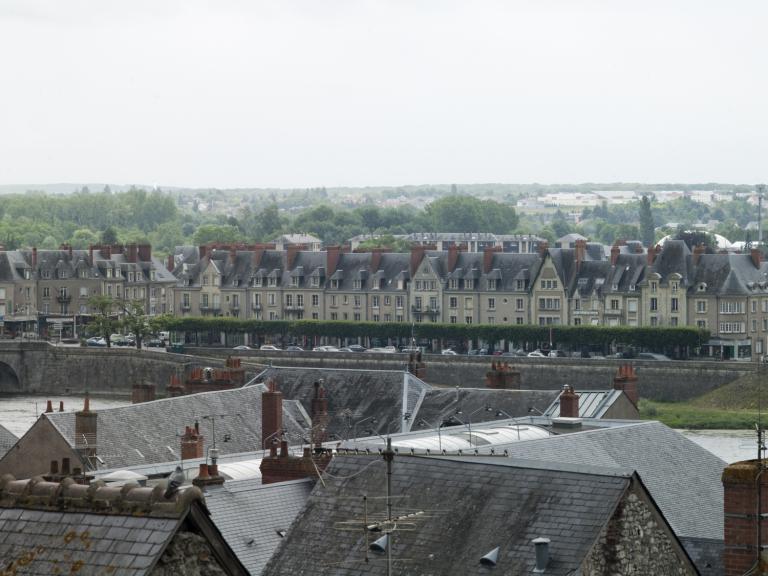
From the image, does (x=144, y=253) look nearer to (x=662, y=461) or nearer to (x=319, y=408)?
(x=319, y=408)

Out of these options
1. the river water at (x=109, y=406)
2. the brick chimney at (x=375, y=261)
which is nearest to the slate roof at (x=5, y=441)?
the river water at (x=109, y=406)

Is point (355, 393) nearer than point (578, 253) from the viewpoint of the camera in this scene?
Yes

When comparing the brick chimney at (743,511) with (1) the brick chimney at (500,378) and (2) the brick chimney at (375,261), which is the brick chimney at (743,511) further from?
(2) the brick chimney at (375,261)

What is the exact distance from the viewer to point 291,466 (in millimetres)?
32531

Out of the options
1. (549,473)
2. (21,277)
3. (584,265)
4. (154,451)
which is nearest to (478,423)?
(154,451)

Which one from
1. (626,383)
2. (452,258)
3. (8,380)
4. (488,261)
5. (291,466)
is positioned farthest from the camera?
(452,258)

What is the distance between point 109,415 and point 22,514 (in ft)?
115

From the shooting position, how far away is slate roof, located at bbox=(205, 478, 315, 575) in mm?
27938

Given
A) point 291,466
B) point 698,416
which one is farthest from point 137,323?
point 291,466

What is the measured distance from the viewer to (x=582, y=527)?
869 inches

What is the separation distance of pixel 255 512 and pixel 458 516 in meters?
6.70

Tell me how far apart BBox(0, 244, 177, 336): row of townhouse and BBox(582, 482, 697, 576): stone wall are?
4825 inches

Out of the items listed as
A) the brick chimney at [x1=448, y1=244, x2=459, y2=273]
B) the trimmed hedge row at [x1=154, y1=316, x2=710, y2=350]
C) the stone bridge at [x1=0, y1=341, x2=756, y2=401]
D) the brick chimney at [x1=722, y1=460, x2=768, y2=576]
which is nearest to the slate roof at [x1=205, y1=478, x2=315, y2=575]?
the brick chimney at [x1=722, y1=460, x2=768, y2=576]

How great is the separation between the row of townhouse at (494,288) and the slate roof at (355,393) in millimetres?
63669
